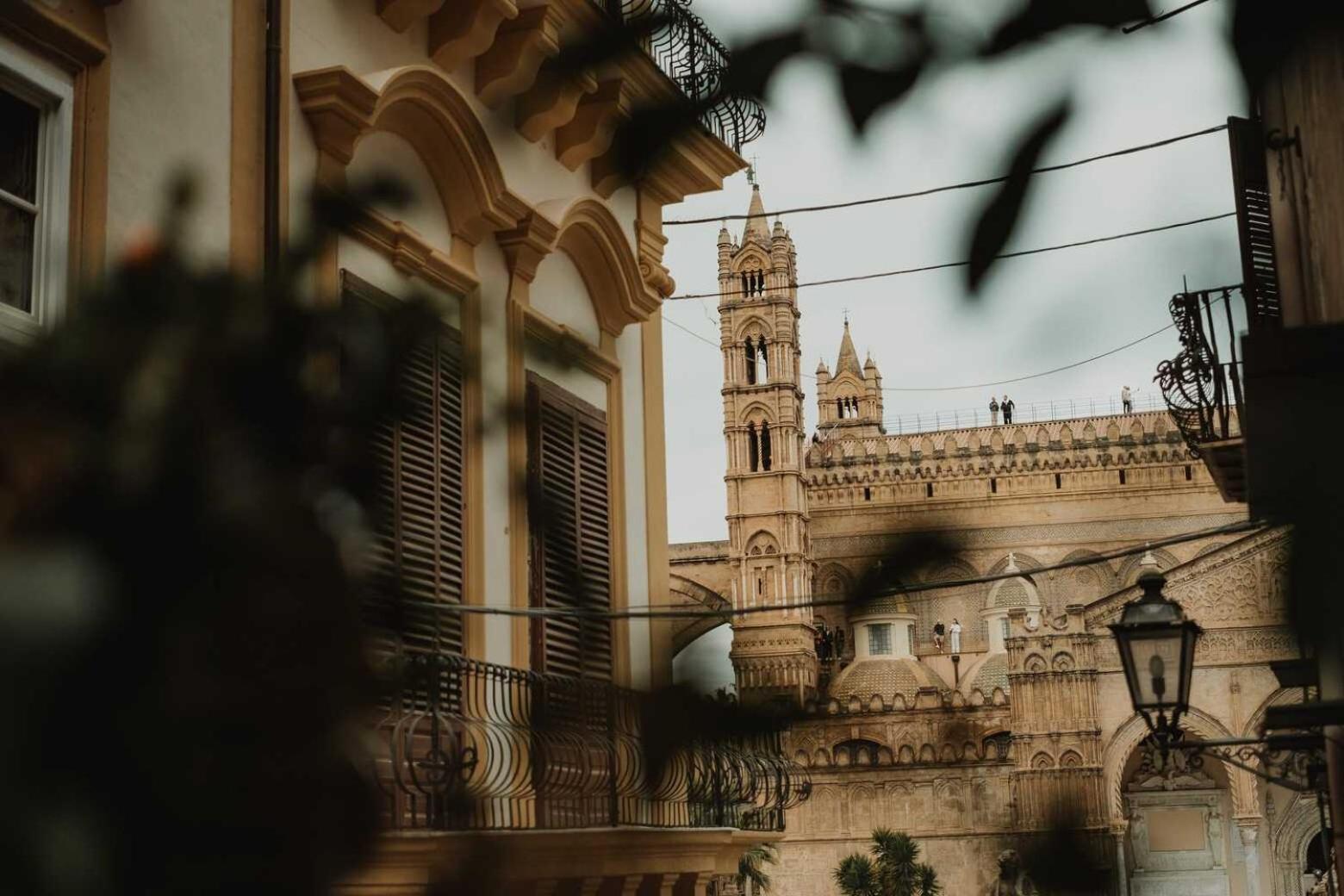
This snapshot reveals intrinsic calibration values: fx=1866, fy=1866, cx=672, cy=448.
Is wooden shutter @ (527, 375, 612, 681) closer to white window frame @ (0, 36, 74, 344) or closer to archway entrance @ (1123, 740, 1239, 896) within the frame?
white window frame @ (0, 36, 74, 344)

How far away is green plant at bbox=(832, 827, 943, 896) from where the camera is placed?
128 ft

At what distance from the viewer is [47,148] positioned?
224 inches

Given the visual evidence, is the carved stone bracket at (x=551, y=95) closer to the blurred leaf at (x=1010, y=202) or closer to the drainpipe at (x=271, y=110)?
the blurred leaf at (x=1010, y=202)

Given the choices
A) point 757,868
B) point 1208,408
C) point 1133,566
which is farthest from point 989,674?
point 1208,408

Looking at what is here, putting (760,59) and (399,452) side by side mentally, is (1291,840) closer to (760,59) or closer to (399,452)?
(399,452)

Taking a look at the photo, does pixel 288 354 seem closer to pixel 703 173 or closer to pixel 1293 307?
pixel 703 173

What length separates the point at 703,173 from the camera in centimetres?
183

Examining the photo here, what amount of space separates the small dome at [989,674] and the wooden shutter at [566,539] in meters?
49.0

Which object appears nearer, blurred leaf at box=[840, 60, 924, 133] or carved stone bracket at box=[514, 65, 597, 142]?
blurred leaf at box=[840, 60, 924, 133]

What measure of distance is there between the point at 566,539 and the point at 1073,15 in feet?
2.02

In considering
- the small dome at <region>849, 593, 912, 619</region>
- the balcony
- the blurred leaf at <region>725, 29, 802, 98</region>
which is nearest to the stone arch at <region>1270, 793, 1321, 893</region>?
the balcony

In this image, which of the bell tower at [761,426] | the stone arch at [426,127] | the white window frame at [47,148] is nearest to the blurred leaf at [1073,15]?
the white window frame at [47,148]

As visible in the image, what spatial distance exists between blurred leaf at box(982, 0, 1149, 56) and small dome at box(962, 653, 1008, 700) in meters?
56.4

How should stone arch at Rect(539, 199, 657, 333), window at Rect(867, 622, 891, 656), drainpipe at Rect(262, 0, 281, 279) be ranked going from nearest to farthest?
drainpipe at Rect(262, 0, 281, 279), stone arch at Rect(539, 199, 657, 333), window at Rect(867, 622, 891, 656)
